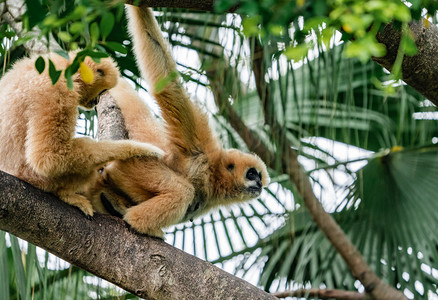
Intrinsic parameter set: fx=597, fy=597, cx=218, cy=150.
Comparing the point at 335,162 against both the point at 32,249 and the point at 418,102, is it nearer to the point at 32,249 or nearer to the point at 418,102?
the point at 418,102

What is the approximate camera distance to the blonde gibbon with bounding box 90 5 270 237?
11.5ft

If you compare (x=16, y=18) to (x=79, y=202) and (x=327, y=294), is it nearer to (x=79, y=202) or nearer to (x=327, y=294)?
(x=79, y=202)

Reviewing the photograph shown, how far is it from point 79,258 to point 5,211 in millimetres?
483

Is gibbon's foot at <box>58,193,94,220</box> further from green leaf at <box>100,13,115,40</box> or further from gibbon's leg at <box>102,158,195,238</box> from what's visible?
green leaf at <box>100,13,115,40</box>

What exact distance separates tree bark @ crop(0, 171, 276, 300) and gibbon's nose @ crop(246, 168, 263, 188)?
1321mm

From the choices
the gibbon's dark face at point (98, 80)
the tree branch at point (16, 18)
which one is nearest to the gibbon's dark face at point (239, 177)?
the gibbon's dark face at point (98, 80)

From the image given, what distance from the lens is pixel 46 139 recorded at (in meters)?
3.10

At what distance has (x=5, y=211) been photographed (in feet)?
9.09

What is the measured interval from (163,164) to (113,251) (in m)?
0.84

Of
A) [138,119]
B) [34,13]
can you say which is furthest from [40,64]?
[138,119]

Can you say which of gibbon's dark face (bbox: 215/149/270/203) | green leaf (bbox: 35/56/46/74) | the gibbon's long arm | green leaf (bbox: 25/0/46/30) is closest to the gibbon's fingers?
the gibbon's long arm

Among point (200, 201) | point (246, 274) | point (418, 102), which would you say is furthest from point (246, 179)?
point (418, 102)

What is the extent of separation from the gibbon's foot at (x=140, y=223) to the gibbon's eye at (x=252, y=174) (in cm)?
125

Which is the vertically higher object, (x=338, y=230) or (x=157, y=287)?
(x=338, y=230)
